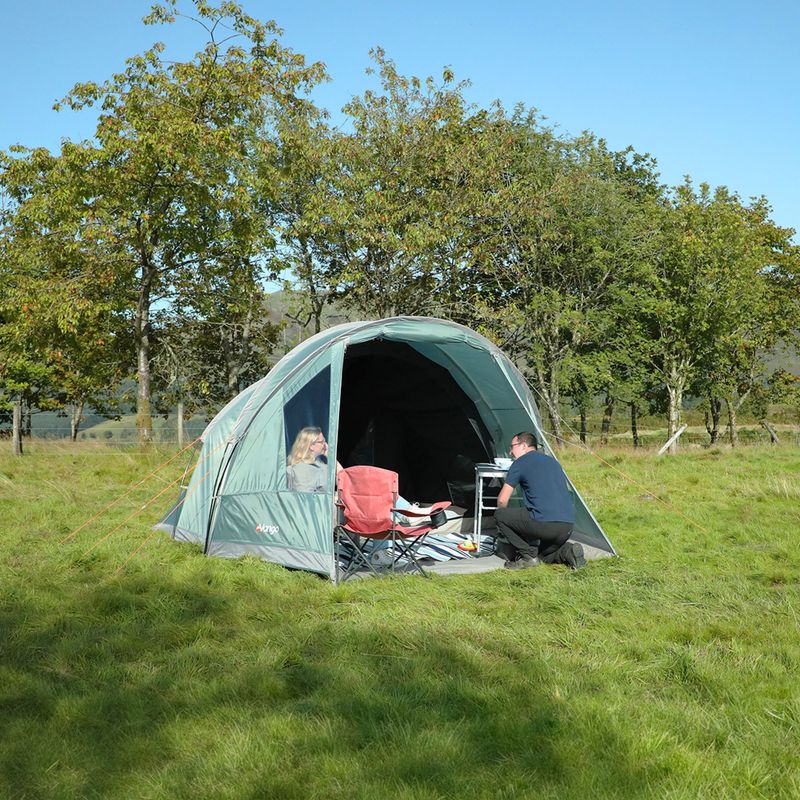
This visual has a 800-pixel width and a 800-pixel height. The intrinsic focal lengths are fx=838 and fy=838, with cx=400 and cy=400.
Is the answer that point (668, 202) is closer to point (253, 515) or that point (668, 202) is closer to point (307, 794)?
point (253, 515)

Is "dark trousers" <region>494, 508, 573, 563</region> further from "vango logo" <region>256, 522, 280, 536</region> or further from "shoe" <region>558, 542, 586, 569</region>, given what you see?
"vango logo" <region>256, 522, 280, 536</region>

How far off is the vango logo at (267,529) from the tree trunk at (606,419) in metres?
18.7

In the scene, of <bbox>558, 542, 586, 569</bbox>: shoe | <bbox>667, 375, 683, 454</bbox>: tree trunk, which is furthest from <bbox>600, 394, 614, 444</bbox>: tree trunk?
<bbox>558, 542, 586, 569</bbox>: shoe

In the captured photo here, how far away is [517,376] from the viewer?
818 centimetres

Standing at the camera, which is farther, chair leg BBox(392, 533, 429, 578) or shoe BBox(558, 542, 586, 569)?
shoe BBox(558, 542, 586, 569)

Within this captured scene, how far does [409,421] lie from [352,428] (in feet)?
2.36

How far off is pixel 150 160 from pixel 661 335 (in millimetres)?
15238

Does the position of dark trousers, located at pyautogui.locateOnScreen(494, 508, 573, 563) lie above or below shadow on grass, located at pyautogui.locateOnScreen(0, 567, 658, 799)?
above

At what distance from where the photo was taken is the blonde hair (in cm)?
706

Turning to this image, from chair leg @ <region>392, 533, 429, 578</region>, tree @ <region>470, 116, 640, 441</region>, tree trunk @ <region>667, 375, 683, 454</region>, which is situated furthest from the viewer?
tree trunk @ <region>667, 375, 683, 454</region>

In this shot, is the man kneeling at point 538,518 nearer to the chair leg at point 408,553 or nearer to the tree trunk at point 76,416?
the chair leg at point 408,553

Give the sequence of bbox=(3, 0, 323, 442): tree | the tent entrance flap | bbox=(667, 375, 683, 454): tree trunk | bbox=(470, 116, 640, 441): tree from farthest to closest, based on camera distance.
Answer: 1. bbox=(667, 375, 683, 454): tree trunk
2. bbox=(470, 116, 640, 441): tree
3. bbox=(3, 0, 323, 442): tree
4. the tent entrance flap

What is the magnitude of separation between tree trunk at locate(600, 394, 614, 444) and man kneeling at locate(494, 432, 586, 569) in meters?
17.9

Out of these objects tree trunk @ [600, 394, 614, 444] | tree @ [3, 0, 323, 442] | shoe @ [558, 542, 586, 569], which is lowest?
shoe @ [558, 542, 586, 569]
